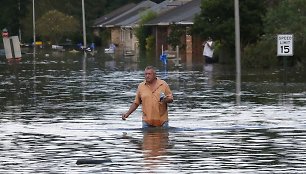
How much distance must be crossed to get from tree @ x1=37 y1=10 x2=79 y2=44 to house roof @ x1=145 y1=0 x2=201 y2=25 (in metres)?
33.7

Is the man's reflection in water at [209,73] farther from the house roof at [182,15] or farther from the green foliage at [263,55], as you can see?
the house roof at [182,15]

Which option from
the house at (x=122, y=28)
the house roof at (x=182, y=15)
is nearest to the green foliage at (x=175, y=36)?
the house roof at (x=182, y=15)

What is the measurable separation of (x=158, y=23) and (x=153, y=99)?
209 feet

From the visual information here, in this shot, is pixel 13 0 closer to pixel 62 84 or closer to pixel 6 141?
pixel 62 84

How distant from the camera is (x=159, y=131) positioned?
20.6m

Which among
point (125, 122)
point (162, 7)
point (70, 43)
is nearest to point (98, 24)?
point (70, 43)

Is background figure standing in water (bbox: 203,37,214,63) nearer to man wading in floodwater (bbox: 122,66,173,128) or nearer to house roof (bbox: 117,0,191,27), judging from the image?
man wading in floodwater (bbox: 122,66,173,128)

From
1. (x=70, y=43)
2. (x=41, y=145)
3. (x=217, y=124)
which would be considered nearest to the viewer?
(x=41, y=145)

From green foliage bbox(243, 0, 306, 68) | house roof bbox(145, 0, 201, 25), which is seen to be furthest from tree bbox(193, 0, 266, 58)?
house roof bbox(145, 0, 201, 25)

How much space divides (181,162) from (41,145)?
3532 millimetres

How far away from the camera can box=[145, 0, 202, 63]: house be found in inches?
2916

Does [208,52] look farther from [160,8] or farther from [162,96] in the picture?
[160,8]

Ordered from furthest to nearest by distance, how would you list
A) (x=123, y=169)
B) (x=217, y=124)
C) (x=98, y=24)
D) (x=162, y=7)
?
(x=98, y=24) < (x=162, y=7) < (x=217, y=124) < (x=123, y=169)

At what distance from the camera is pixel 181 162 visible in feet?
52.1
